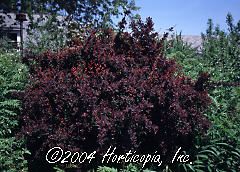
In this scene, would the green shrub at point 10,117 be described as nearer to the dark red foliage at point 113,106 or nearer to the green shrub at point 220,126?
the dark red foliage at point 113,106

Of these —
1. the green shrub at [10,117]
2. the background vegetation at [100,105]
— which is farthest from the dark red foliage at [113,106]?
the green shrub at [10,117]

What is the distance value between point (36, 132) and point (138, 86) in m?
1.47

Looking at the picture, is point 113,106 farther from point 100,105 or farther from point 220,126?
point 220,126

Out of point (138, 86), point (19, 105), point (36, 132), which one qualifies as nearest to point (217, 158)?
point (138, 86)

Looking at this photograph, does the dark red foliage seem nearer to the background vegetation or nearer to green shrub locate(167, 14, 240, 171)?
the background vegetation

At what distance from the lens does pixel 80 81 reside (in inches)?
185

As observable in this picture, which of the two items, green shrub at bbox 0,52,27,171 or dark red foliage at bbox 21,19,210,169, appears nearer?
dark red foliage at bbox 21,19,210,169

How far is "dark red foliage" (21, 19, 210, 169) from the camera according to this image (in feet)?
14.6

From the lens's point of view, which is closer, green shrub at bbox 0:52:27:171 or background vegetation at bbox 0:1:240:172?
background vegetation at bbox 0:1:240:172

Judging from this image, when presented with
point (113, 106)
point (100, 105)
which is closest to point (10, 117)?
point (100, 105)

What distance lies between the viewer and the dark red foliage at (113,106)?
4.44m

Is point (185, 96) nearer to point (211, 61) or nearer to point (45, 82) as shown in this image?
point (45, 82)

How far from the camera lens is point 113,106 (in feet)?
14.9

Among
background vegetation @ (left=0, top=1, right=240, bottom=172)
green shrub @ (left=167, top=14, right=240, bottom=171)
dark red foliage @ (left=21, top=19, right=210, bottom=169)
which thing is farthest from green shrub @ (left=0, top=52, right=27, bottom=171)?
green shrub @ (left=167, top=14, right=240, bottom=171)
